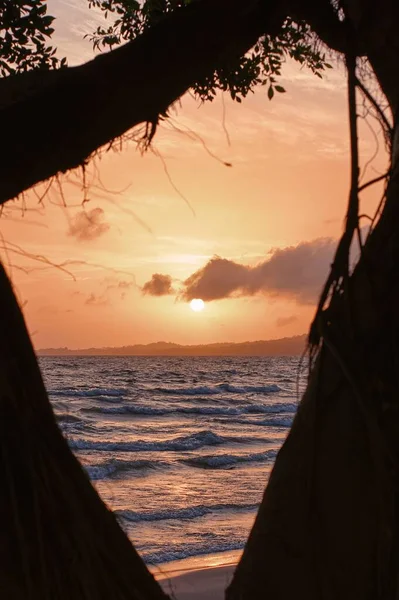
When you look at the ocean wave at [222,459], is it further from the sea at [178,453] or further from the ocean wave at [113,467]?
the ocean wave at [113,467]

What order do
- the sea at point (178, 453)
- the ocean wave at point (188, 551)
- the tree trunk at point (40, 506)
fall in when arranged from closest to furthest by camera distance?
1. the tree trunk at point (40, 506)
2. the ocean wave at point (188, 551)
3. the sea at point (178, 453)

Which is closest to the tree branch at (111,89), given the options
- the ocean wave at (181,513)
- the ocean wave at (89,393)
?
the ocean wave at (181,513)

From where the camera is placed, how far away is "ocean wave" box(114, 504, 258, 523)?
40.5 feet

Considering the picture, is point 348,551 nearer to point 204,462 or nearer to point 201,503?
point 201,503

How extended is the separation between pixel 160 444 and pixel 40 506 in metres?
19.0

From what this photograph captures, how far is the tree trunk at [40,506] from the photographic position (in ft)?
5.89

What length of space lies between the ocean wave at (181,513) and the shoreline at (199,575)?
2162 millimetres

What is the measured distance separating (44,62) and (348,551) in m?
3.41

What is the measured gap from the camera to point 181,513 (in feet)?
41.3

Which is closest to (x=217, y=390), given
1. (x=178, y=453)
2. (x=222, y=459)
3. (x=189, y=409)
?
(x=189, y=409)

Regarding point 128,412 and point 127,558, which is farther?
point 128,412

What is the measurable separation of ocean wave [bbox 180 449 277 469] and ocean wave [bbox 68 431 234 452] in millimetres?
1666

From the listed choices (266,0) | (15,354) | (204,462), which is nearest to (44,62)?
(266,0)

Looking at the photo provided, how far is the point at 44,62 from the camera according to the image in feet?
14.4
